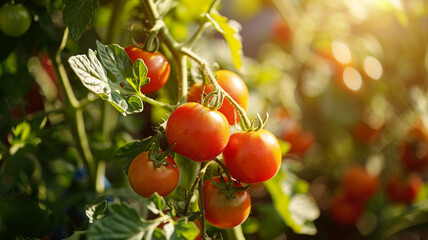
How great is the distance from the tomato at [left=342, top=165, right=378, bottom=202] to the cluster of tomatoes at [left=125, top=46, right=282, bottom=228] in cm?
71

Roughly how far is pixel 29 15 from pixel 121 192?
0.28 meters

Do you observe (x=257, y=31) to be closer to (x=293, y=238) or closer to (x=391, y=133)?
(x=391, y=133)

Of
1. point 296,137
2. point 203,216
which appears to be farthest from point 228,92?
point 296,137

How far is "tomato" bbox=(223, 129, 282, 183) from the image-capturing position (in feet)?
1.36

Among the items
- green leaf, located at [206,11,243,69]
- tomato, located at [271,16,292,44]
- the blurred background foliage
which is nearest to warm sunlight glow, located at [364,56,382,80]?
the blurred background foliage

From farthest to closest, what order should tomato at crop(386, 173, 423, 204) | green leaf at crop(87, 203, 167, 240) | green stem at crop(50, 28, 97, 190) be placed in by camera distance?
tomato at crop(386, 173, 423, 204) < green stem at crop(50, 28, 97, 190) < green leaf at crop(87, 203, 167, 240)

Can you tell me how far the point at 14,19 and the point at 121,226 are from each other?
1.08 feet

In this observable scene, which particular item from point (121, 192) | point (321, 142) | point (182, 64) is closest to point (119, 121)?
point (121, 192)

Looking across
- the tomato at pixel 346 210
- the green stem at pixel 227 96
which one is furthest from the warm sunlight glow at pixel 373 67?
the green stem at pixel 227 96

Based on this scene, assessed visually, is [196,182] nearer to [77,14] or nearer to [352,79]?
[77,14]

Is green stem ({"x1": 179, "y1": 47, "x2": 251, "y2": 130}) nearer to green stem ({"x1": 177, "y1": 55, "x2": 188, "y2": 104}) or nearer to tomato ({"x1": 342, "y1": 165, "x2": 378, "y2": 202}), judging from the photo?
green stem ({"x1": 177, "y1": 55, "x2": 188, "y2": 104})

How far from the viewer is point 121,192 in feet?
2.03

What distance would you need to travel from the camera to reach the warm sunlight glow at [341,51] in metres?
1.17

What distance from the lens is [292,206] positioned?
705 millimetres
